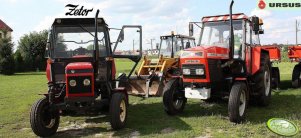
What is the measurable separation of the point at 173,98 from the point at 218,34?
1.96 meters

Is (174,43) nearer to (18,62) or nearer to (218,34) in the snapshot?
(218,34)

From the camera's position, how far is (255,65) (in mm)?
9250

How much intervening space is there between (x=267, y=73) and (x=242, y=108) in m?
2.45

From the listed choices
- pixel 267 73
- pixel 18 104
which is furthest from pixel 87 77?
pixel 18 104

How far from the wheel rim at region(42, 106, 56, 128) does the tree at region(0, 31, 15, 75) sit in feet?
104

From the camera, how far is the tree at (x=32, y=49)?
42969 mm

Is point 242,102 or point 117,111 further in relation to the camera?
point 242,102

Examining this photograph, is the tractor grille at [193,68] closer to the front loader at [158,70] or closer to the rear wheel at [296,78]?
the front loader at [158,70]

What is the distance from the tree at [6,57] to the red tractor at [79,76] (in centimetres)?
3077

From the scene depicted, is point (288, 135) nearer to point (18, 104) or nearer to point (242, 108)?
point (242, 108)

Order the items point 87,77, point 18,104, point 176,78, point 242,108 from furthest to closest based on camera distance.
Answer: point 18,104, point 176,78, point 242,108, point 87,77

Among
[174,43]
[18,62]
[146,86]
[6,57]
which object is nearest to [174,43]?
[174,43]

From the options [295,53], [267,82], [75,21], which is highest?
[75,21]

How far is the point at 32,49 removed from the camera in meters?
43.3
